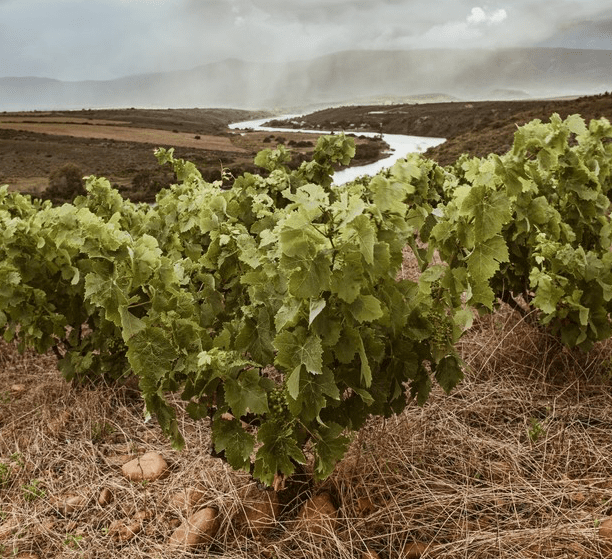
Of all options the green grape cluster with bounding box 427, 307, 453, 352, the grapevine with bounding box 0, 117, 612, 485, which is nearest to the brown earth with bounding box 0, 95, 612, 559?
the grapevine with bounding box 0, 117, 612, 485

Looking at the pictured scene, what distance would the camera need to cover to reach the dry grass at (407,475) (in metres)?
2.38

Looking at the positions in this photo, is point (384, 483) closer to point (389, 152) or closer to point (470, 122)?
point (389, 152)

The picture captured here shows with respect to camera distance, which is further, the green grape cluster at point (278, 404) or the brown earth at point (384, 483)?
the brown earth at point (384, 483)

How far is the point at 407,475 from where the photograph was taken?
110 inches

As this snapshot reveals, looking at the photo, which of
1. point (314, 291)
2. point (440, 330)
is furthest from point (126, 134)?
point (314, 291)

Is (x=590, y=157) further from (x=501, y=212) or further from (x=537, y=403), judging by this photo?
(x=501, y=212)

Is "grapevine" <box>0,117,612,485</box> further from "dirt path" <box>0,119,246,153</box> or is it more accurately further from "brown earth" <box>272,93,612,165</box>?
"brown earth" <box>272,93,612,165</box>

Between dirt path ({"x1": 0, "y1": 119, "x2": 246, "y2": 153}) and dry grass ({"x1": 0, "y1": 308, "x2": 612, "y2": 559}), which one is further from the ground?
dirt path ({"x1": 0, "y1": 119, "x2": 246, "y2": 153})

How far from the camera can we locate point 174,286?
244cm

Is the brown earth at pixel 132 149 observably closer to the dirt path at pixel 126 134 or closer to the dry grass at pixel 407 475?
the dirt path at pixel 126 134

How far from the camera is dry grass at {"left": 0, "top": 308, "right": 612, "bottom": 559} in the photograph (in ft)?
7.82

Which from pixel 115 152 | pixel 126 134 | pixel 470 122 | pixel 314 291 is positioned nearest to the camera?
pixel 314 291

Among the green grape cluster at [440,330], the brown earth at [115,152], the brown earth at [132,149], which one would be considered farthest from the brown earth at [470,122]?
the green grape cluster at [440,330]

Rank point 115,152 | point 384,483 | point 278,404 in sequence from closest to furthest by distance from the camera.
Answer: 1. point 278,404
2. point 384,483
3. point 115,152
